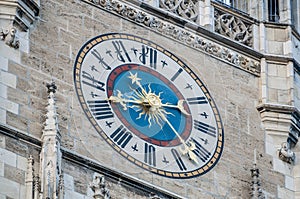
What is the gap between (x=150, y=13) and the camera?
2722 centimetres

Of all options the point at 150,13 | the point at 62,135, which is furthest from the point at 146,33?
the point at 62,135

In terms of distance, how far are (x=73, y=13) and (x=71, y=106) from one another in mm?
1321

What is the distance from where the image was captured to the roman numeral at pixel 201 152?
87.0 feet

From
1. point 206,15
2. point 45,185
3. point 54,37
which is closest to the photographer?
point 45,185

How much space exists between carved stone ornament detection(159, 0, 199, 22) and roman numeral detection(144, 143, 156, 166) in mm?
2134

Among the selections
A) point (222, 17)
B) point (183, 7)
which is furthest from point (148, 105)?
point (222, 17)

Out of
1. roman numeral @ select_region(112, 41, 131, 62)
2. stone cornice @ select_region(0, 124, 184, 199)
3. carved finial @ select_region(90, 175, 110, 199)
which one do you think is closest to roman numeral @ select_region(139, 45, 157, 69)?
roman numeral @ select_region(112, 41, 131, 62)

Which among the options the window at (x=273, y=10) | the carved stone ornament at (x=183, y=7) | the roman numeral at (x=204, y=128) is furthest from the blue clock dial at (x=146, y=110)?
the window at (x=273, y=10)

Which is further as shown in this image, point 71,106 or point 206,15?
point 206,15

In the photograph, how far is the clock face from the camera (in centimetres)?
2597

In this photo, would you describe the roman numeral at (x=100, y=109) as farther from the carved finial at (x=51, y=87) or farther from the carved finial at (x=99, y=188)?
the carved finial at (x=99, y=188)

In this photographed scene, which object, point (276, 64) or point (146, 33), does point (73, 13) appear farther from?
point (276, 64)

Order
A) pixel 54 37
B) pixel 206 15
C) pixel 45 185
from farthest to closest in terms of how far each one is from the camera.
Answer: pixel 206 15, pixel 54 37, pixel 45 185

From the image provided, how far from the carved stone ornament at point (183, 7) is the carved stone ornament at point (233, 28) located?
0.33 m
